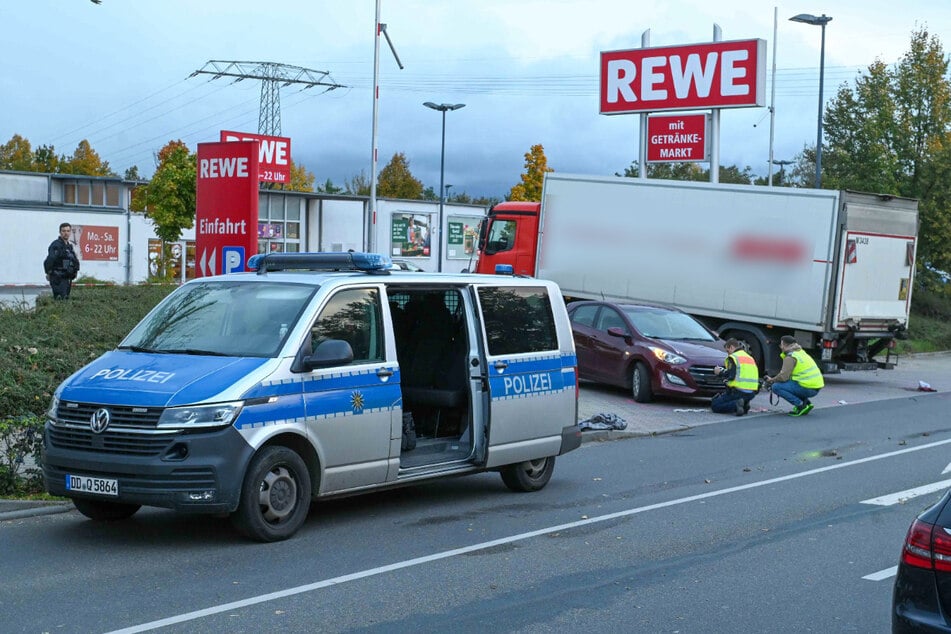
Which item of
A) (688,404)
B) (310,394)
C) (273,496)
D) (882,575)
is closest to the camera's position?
(882,575)

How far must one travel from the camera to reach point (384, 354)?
9.10m

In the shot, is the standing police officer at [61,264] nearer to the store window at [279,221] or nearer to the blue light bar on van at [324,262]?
the blue light bar on van at [324,262]

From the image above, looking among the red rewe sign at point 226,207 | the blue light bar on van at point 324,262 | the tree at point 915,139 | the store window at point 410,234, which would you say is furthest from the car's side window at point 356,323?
the store window at point 410,234

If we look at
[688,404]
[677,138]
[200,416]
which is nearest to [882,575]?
[200,416]

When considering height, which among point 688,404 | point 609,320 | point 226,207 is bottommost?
point 688,404

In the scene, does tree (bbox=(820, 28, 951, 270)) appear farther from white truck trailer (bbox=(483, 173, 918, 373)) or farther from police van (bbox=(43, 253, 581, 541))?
police van (bbox=(43, 253, 581, 541))

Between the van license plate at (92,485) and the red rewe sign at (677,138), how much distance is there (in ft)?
89.5

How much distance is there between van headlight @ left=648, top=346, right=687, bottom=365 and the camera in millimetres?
18453

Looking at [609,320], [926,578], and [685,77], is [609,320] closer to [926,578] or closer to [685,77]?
[685,77]

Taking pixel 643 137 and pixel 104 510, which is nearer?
pixel 104 510

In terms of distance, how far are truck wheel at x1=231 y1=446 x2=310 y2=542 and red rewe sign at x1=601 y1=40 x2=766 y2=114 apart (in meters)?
24.7

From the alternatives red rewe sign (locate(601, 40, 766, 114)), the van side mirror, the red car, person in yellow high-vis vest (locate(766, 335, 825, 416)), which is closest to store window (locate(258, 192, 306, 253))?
red rewe sign (locate(601, 40, 766, 114))

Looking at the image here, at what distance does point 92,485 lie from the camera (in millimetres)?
7766

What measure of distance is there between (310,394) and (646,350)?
11.1 metres
